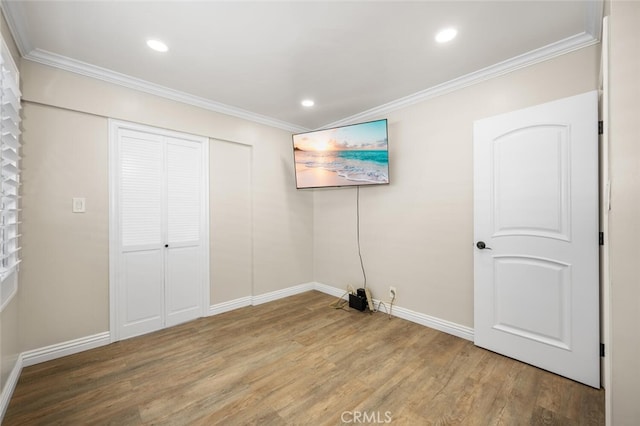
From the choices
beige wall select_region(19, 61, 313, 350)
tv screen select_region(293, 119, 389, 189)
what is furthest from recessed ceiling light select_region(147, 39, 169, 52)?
tv screen select_region(293, 119, 389, 189)

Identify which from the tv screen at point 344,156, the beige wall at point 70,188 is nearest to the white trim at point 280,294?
the beige wall at point 70,188

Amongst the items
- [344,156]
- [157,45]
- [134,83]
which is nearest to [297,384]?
[344,156]

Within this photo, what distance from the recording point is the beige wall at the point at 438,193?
2129 millimetres

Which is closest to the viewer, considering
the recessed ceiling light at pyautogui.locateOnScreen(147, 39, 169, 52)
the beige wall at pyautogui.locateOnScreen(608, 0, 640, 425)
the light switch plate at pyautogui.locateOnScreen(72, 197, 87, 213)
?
the beige wall at pyautogui.locateOnScreen(608, 0, 640, 425)

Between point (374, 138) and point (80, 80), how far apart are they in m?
2.72

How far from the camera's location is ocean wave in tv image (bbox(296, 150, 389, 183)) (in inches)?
113

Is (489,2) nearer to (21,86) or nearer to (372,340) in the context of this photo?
(372,340)

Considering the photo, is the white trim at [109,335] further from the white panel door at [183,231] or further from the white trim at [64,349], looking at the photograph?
the white panel door at [183,231]

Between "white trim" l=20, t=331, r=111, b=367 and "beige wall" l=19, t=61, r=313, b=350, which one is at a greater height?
"beige wall" l=19, t=61, r=313, b=350

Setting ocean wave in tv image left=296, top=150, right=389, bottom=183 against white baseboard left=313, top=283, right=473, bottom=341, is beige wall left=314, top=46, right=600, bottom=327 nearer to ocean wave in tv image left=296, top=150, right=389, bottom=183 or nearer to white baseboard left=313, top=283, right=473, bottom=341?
white baseboard left=313, top=283, right=473, bottom=341

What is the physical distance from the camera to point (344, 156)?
3.03 meters

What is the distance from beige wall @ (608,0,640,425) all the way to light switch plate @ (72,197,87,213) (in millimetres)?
3461

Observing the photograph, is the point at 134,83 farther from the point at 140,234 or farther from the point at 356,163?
the point at 356,163

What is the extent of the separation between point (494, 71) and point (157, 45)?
2.76m
